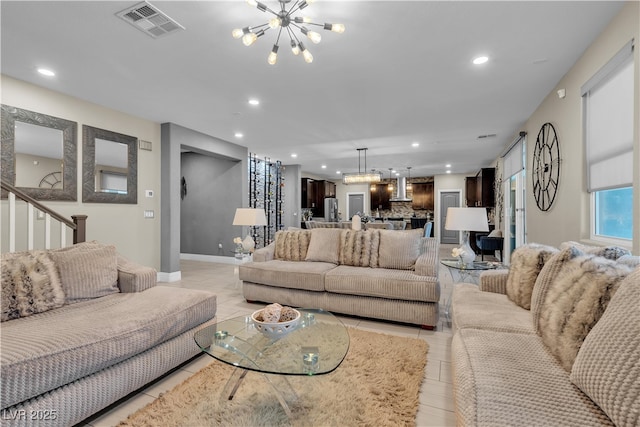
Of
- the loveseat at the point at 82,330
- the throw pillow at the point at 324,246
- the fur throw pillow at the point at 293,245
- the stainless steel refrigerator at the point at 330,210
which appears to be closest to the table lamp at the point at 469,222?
the throw pillow at the point at 324,246

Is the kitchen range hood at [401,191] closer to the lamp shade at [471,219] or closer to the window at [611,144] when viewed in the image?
the lamp shade at [471,219]

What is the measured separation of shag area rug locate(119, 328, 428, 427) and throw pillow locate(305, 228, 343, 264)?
5.36ft

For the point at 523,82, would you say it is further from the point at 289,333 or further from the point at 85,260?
the point at 85,260

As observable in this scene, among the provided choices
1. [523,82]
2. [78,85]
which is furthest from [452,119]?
[78,85]

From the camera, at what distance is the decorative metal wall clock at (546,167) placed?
3404 mm

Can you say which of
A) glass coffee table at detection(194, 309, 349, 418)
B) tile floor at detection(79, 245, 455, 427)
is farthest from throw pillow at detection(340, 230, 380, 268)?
glass coffee table at detection(194, 309, 349, 418)

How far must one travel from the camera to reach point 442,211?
35.7 ft

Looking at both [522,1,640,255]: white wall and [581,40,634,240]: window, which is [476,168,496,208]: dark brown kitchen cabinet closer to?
[522,1,640,255]: white wall

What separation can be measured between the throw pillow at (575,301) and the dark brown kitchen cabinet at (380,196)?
10.0 metres

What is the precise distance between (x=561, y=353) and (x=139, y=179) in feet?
17.3

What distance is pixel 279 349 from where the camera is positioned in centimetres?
160

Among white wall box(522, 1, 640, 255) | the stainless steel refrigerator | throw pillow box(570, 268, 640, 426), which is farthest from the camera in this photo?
the stainless steel refrigerator

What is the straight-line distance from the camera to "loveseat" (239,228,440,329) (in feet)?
9.46

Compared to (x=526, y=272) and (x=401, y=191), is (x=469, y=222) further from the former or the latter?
(x=401, y=191)
